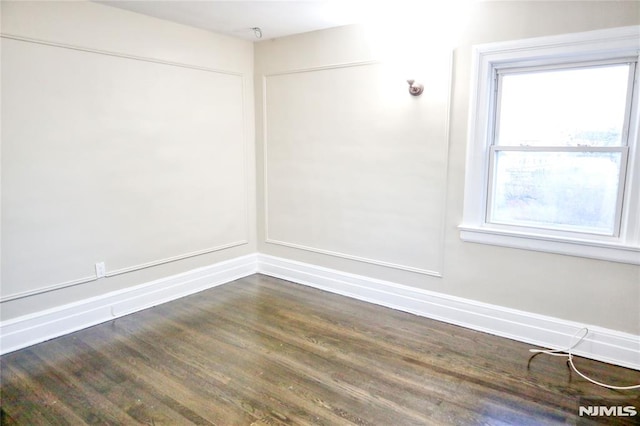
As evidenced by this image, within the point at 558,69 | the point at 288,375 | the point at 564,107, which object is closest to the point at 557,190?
the point at 564,107

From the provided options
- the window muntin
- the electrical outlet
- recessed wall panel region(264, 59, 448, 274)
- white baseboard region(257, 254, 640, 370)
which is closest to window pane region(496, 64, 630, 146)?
the window muntin

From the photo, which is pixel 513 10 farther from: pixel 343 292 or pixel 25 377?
pixel 25 377

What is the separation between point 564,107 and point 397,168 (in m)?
1.24

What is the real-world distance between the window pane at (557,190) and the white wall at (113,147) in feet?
8.43

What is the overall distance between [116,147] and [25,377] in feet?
5.61

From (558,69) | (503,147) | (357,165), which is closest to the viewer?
(558,69)

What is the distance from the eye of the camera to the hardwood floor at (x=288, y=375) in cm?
212

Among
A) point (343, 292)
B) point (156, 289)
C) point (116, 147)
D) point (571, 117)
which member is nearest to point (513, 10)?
point (571, 117)

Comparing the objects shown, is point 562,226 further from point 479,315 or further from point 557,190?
point 479,315

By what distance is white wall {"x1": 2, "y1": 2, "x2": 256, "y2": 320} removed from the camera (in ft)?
8.87

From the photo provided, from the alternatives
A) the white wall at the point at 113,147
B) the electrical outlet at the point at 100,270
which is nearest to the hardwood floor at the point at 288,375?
the electrical outlet at the point at 100,270

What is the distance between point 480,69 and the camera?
9.36ft

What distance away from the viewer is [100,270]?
3.19m

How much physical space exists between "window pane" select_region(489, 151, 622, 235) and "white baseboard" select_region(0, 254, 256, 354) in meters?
2.62
